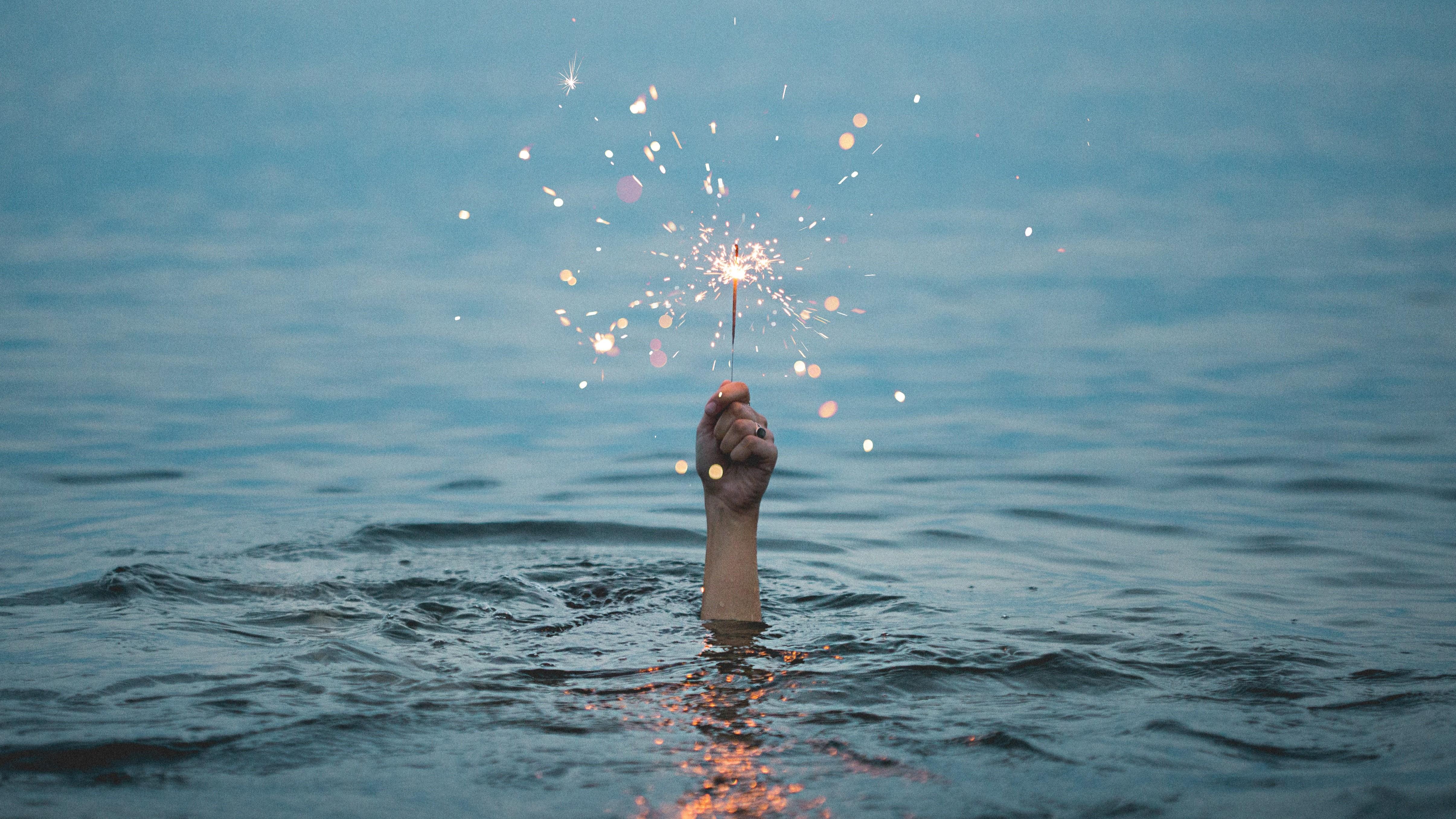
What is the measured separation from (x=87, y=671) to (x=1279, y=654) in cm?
573

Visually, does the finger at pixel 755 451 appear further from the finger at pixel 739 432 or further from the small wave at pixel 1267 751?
the small wave at pixel 1267 751

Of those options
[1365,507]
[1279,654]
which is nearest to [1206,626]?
[1279,654]

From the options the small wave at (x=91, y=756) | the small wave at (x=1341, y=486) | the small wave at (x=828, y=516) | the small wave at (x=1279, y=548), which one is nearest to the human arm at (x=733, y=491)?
the small wave at (x=91, y=756)

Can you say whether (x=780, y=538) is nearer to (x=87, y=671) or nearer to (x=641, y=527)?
(x=641, y=527)

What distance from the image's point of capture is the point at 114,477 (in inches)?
486

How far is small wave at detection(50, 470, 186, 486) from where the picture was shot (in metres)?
12.0

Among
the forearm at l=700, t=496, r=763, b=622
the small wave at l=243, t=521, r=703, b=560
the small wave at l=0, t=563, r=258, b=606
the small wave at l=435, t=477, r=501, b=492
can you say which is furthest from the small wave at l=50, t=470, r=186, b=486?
the forearm at l=700, t=496, r=763, b=622

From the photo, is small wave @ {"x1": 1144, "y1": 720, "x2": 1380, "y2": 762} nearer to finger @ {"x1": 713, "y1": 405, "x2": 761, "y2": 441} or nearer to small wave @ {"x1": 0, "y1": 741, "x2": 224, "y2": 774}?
finger @ {"x1": 713, "y1": 405, "x2": 761, "y2": 441}

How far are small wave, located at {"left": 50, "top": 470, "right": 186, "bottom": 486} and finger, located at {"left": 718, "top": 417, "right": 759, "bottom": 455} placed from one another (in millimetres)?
8615

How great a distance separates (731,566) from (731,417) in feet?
2.74

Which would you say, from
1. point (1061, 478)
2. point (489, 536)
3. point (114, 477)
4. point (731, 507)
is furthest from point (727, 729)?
point (114, 477)

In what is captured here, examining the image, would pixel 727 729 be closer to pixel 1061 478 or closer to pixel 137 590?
pixel 137 590

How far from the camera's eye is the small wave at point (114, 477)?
12.0 meters

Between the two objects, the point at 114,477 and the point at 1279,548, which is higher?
the point at 114,477
